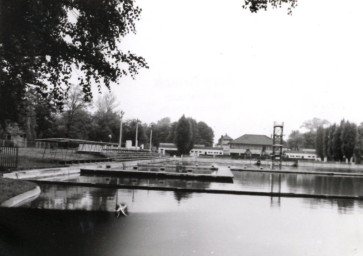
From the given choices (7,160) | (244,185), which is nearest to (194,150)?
(244,185)

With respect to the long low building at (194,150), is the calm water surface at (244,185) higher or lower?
lower

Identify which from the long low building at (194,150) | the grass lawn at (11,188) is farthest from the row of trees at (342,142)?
the grass lawn at (11,188)

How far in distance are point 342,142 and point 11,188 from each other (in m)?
75.8

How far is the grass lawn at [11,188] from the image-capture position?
11745mm

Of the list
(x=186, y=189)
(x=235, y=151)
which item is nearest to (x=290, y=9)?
(x=186, y=189)

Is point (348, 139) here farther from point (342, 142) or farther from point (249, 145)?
point (249, 145)

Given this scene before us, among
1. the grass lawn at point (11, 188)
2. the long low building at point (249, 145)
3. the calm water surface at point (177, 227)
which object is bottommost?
the calm water surface at point (177, 227)

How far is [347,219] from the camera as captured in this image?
36.2ft

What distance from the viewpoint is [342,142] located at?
78.5m

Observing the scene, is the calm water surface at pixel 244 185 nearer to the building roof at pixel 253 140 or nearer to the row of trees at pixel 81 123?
the row of trees at pixel 81 123

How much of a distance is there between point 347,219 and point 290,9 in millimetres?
6093

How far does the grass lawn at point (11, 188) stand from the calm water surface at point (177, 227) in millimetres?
684

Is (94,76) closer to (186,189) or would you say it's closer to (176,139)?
(186,189)

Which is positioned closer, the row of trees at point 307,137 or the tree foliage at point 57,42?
the tree foliage at point 57,42
